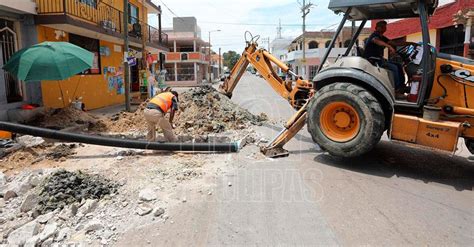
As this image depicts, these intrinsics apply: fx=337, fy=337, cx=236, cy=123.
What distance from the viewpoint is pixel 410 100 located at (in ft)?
18.7

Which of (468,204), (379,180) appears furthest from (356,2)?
(468,204)

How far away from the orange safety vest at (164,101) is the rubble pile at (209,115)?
1.54 meters

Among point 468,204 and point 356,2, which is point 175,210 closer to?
point 468,204

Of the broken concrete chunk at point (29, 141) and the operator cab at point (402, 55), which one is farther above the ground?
the operator cab at point (402, 55)

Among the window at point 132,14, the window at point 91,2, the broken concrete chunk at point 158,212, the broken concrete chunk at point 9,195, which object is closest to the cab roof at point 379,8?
the broken concrete chunk at point 158,212

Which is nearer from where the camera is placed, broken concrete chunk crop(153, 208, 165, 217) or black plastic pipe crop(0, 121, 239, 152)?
broken concrete chunk crop(153, 208, 165, 217)

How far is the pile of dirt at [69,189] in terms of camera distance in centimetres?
446

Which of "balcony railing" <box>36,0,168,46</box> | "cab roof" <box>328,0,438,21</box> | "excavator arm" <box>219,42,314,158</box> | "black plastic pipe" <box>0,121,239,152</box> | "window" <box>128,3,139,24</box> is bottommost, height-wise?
"black plastic pipe" <box>0,121,239,152</box>

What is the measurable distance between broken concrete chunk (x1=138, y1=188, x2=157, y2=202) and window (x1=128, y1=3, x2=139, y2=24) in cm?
1710

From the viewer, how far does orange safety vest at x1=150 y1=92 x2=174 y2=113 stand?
712cm

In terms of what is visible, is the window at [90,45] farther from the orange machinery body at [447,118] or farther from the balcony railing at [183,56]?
the balcony railing at [183,56]

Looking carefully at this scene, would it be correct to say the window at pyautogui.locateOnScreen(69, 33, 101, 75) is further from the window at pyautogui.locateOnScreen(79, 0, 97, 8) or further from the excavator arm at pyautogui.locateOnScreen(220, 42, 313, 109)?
the excavator arm at pyautogui.locateOnScreen(220, 42, 313, 109)

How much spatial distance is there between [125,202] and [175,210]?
2.37ft

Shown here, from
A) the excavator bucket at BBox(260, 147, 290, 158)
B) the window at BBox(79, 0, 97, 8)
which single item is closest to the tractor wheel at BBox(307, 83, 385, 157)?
the excavator bucket at BBox(260, 147, 290, 158)
